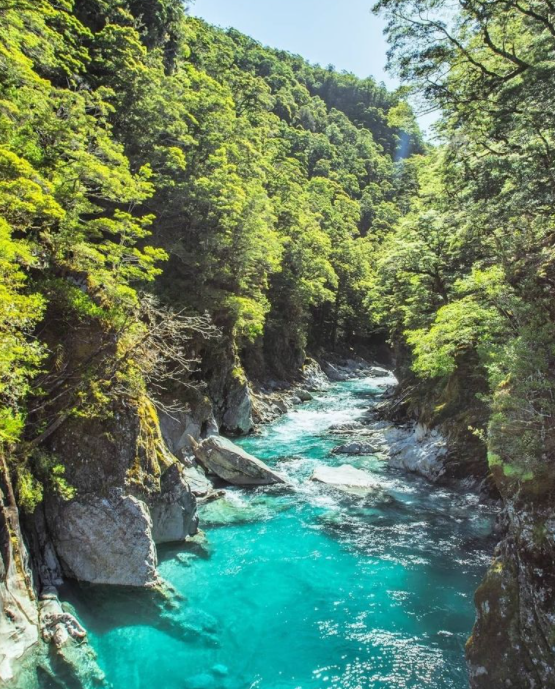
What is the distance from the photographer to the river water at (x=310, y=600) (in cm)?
761

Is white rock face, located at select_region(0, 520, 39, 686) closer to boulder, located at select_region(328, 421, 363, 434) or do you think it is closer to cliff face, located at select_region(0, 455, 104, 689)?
cliff face, located at select_region(0, 455, 104, 689)

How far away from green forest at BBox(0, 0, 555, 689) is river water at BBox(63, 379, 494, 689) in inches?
72.1

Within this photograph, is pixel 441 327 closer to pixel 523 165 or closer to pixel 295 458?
pixel 523 165

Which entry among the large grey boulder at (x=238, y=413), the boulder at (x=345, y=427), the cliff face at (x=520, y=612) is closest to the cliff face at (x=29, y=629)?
the cliff face at (x=520, y=612)

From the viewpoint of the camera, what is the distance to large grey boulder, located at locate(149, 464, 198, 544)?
11.2 meters

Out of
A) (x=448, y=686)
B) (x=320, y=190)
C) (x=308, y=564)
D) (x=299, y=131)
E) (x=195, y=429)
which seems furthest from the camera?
(x=299, y=131)

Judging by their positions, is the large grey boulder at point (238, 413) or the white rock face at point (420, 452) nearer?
the white rock face at point (420, 452)

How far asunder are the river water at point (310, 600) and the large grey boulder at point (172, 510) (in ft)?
1.64

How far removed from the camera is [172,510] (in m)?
11.5

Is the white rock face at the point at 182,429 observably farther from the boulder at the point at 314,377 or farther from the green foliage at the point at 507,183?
the boulder at the point at 314,377

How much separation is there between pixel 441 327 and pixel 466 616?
959 cm

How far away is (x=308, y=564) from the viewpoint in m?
11.0

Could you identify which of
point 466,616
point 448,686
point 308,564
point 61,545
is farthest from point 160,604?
point 466,616

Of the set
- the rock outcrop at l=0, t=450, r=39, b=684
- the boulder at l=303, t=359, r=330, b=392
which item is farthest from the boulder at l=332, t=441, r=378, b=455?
the boulder at l=303, t=359, r=330, b=392
